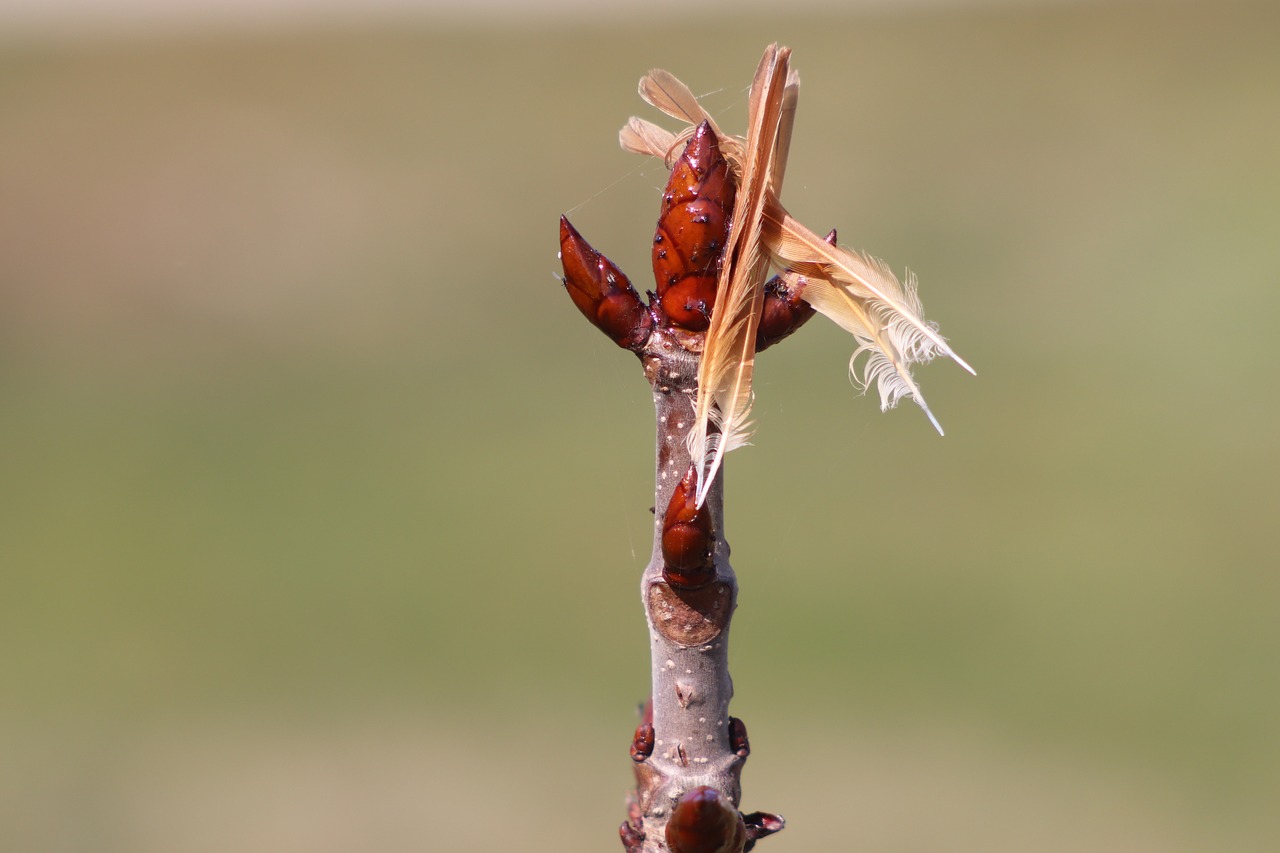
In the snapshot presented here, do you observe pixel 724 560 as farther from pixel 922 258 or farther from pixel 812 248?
pixel 922 258

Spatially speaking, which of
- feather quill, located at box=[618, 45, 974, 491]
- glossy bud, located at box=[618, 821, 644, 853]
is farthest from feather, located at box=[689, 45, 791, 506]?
glossy bud, located at box=[618, 821, 644, 853]

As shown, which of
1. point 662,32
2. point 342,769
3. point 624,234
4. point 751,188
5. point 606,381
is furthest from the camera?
point 662,32

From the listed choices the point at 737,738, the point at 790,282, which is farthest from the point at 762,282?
the point at 737,738

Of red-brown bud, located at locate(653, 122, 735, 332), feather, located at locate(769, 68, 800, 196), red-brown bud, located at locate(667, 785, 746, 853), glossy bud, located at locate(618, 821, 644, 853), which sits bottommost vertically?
glossy bud, located at locate(618, 821, 644, 853)

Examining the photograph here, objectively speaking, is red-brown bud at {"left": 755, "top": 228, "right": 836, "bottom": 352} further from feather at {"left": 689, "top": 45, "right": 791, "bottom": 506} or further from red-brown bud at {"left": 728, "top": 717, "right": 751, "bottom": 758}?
red-brown bud at {"left": 728, "top": 717, "right": 751, "bottom": 758}

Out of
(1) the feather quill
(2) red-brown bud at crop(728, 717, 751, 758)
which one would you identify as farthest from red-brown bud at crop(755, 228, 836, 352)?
(2) red-brown bud at crop(728, 717, 751, 758)

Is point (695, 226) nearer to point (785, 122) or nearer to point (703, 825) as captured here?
point (785, 122)

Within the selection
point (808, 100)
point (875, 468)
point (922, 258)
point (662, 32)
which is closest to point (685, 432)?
point (875, 468)

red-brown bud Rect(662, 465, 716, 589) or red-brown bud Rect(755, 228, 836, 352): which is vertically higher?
red-brown bud Rect(755, 228, 836, 352)
